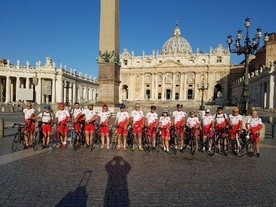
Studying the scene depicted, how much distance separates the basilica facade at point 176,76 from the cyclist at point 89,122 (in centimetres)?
7816

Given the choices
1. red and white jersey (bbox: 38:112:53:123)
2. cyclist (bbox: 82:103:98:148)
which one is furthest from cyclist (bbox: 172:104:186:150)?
red and white jersey (bbox: 38:112:53:123)

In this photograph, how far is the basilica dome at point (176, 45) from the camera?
113 m

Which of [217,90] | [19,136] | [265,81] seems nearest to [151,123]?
[19,136]

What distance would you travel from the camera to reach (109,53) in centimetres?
1848

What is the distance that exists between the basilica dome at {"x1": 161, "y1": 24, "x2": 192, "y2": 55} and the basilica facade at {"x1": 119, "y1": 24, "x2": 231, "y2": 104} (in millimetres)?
13163

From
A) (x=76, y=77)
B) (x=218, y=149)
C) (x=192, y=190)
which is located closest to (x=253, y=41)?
(x=218, y=149)

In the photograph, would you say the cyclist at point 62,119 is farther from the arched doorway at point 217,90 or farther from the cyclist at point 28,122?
the arched doorway at point 217,90

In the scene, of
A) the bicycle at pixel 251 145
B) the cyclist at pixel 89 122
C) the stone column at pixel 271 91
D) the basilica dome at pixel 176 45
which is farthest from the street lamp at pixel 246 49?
the basilica dome at pixel 176 45

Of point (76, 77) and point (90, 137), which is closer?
point (90, 137)

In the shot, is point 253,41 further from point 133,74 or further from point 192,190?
point 133,74

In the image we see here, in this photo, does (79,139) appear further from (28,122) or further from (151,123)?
(151,123)

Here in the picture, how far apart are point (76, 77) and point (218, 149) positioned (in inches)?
3019

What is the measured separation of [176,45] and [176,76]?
22.9 metres

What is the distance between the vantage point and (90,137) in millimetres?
10250
